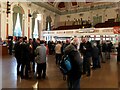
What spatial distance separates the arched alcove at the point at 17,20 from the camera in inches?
882

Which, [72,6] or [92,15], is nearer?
[92,15]

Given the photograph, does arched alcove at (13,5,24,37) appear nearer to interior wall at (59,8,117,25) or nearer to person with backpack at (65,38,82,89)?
interior wall at (59,8,117,25)

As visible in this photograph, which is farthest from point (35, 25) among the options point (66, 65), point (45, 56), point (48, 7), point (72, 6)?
point (66, 65)

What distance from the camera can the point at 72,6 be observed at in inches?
1287

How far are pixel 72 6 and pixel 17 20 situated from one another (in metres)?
12.7

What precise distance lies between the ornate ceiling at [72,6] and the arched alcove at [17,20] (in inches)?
165

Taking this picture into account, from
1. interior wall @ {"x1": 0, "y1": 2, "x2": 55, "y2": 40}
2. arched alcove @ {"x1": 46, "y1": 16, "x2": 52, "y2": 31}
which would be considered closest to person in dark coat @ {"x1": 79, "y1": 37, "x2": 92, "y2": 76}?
interior wall @ {"x1": 0, "y1": 2, "x2": 55, "y2": 40}

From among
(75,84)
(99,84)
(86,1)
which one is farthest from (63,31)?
(75,84)

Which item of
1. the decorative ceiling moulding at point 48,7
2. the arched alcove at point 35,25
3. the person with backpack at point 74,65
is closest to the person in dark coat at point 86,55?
the person with backpack at point 74,65

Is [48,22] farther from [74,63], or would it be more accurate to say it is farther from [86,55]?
[74,63]

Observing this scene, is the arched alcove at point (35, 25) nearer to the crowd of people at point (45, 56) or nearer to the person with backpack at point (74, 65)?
the crowd of people at point (45, 56)

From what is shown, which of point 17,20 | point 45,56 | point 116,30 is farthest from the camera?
point 17,20

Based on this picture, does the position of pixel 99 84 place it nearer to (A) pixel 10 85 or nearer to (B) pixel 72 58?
(B) pixel 72 58

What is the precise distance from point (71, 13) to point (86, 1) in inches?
131
